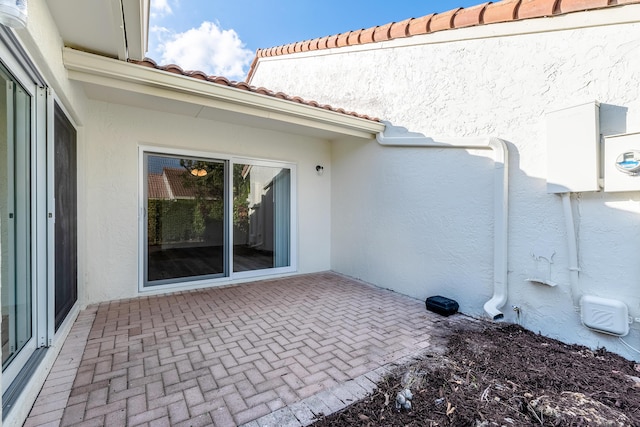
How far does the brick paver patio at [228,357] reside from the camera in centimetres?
278

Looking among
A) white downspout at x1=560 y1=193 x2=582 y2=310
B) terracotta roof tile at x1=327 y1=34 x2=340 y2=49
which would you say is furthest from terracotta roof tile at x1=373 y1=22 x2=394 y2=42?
white downspout at x1=560 y1=193 x2=582 y2=310

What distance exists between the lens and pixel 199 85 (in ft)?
16.2

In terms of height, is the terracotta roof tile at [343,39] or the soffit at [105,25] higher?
the terracotta roof tile at [343,39]

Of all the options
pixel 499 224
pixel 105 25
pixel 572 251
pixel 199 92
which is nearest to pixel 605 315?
pixel 572 251

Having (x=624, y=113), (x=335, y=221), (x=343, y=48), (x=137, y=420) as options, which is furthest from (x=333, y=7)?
(x=137, y=420)

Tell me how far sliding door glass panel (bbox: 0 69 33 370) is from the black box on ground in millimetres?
5593

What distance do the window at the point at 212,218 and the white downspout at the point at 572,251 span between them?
5.82 meters

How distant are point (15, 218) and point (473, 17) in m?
6.89

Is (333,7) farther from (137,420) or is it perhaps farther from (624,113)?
(137,420)

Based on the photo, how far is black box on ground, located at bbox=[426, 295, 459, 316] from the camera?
17.2 ft

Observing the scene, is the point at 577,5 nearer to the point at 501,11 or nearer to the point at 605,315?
the point at 501,11

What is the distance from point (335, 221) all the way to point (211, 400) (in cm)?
606

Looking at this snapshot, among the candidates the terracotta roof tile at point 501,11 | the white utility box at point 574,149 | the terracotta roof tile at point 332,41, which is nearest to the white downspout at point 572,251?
the white utility box at point 574,149

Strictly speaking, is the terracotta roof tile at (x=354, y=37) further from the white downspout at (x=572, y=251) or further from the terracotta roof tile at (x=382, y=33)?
the white downspout at (x=572, y=251)
